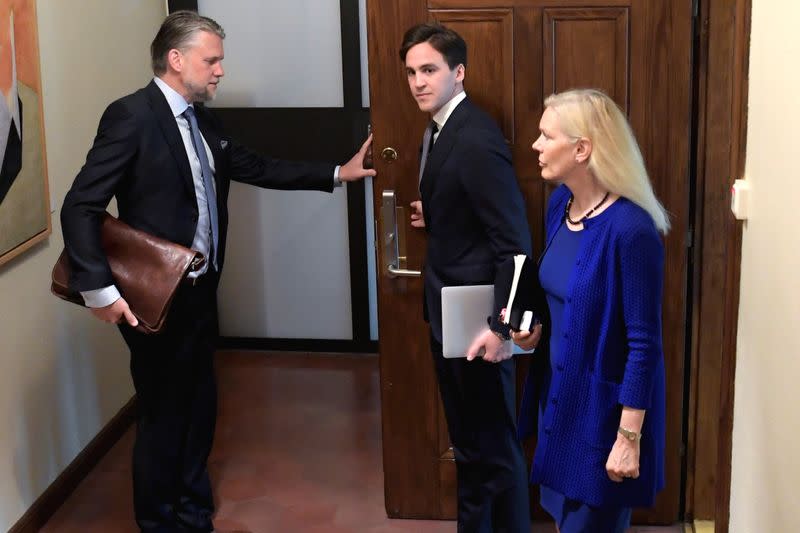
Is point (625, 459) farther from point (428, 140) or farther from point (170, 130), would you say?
point (170, 130)

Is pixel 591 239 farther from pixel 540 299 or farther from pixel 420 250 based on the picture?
pixel 420 250

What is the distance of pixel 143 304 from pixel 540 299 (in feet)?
4.00

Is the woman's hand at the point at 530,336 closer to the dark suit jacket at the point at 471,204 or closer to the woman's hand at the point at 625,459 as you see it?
the dark suit jacket at the point at 471,204

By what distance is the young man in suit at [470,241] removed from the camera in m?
2.96

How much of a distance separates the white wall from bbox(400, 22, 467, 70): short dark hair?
207 centimetres

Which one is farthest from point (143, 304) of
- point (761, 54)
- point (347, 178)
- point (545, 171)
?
point (761, 54)

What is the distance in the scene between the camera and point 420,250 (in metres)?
3.53

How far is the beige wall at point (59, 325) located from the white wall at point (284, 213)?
662 mm

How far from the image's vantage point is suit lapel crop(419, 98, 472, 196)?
9.89 feet

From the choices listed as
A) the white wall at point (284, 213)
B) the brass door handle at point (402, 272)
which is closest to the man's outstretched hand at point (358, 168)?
the brass door handle at point (402, 272)

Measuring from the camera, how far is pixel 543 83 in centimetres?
333

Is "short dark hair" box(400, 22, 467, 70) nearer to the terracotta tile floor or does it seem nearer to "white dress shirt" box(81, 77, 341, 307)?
"white dress shirt" box(81, 77, 341, 307)

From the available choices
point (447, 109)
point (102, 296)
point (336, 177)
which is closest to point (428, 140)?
point (447, 109)

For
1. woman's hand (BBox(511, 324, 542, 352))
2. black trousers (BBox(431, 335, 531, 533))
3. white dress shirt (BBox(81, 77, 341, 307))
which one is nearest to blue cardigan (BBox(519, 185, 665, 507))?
woman's hand (BBox(511, 324, 542, 352))
